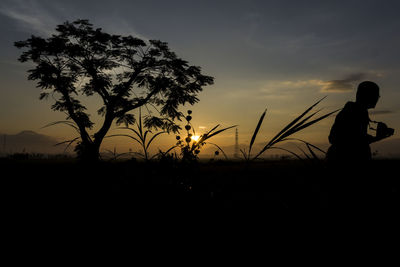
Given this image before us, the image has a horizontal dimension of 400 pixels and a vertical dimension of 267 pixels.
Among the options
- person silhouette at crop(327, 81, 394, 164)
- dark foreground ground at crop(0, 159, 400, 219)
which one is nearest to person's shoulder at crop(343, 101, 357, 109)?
person silhouette at crop(327, 81, 394, 164)

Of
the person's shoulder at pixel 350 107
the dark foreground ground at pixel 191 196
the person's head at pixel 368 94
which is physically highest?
the person's head at pixel 368 94

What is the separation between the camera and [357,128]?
363 cm

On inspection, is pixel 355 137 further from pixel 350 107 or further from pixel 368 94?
pixel 368 94

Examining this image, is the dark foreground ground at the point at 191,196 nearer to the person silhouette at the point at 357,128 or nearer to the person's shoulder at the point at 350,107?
the person silhouette at the point at 357,128

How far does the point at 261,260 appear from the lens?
1857 millimetres

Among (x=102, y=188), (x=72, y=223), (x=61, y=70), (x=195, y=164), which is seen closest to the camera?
(x=72, y=223)

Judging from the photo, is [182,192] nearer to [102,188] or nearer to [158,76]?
[102,188]

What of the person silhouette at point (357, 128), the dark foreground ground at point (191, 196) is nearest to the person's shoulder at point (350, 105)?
the person silhouette at point (357, 128)

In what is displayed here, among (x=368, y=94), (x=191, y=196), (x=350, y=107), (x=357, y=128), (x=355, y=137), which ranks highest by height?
(x=368, y=94)

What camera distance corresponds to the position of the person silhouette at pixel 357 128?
3580 millimetres

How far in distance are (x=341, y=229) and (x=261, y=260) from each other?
0.76 m

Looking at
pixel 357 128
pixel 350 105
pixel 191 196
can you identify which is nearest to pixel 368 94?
pixel 350 105

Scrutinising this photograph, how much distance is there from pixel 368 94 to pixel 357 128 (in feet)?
1.44

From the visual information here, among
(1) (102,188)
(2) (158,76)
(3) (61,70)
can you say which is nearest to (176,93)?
(2) (158,76)
